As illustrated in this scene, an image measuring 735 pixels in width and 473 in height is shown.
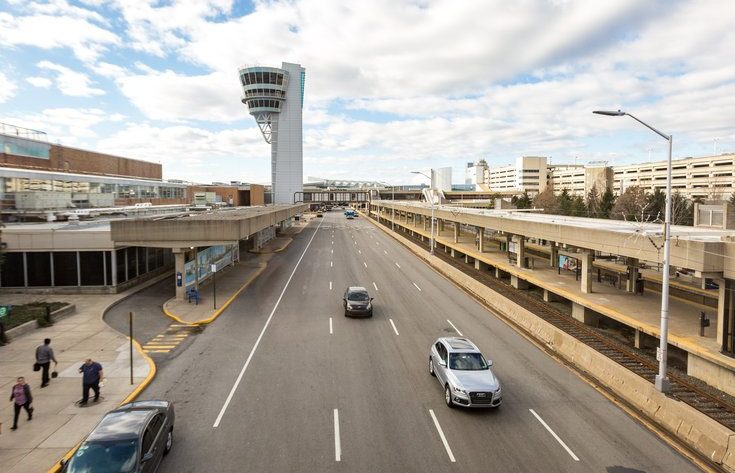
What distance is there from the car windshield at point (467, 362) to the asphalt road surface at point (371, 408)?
49.1 inches

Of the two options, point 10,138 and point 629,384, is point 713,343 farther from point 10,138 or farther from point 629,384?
point 10,138

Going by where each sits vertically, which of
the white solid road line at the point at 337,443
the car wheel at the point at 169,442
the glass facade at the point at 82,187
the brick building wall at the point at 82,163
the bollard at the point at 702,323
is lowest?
the white solid road line at the point at 337,443

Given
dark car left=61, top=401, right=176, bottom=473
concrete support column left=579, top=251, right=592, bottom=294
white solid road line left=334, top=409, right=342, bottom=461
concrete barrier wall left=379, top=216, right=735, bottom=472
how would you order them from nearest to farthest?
dark car left=61, top=401, right=176, bottom=473
white solid road line left=334, top=409, right=342, bottom=461
concrete barrier wall left=379, top=216, right=735, bottom=472
concrete support column left=579, top=251, right=592, bottom=294

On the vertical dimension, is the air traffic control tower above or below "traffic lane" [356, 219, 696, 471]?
above

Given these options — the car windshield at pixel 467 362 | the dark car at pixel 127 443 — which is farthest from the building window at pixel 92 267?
the car windshield at pixel 467 362

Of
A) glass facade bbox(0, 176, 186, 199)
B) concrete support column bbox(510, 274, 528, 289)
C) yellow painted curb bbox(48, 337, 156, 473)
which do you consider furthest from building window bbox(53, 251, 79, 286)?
concrete support column bbox(510, 274, 528, 289)

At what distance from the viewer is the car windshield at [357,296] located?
2508cm

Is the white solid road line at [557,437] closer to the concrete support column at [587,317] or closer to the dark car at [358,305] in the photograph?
the dark car at [358,305]

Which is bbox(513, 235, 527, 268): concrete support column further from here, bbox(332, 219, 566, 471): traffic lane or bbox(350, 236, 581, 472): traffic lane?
bbox(350, 236, 581, 472): traffic lane

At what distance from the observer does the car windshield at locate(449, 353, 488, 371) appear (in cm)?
1461

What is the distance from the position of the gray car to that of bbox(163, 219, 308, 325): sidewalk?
1385 cm

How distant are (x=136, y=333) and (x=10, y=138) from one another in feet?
131

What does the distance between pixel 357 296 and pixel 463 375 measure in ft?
38.7

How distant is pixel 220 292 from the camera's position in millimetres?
30719
